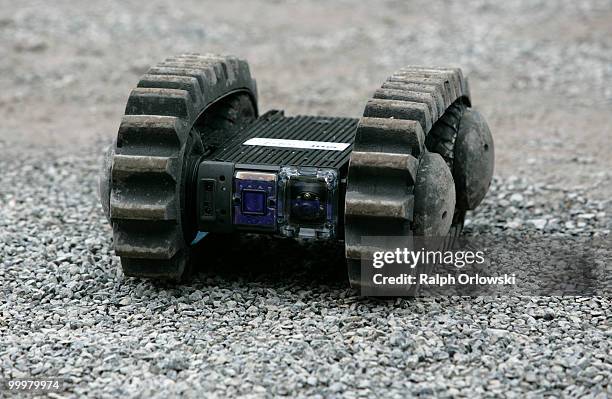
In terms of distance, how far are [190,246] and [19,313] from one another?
42.9 inches

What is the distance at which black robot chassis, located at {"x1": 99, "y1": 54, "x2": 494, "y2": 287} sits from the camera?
230 inches

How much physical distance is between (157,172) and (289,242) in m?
1.61

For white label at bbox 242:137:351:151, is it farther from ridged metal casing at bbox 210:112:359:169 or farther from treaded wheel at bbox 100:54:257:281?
treaded wheel at bbox 100:54:257:281

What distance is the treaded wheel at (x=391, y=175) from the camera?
18.9 feet

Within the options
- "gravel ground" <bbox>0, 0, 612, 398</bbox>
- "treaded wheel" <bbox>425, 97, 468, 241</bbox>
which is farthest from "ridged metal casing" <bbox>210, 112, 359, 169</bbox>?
"gravel ground" <bbox>0, 0, 612, 398</bbox>

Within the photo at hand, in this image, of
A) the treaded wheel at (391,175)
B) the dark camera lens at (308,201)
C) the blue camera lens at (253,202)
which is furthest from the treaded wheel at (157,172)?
the treaded wheel at (391,175)

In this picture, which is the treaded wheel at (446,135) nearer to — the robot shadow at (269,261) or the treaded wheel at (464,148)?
the treaded wheel at (464,148)

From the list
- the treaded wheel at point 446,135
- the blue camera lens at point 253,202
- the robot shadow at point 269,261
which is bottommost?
the robot shadow at point 269,261

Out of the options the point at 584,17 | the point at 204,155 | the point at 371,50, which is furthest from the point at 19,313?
the point at 584,17

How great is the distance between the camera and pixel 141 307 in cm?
618

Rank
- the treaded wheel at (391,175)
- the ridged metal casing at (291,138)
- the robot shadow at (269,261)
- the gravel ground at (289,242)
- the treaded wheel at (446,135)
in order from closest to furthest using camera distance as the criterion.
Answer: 1. the gravel ground at (289,242)
2. the treaded wheel at (391,175)
3. the ridged metal casing at (291,138)
4. the robot shadow at (269,261)
5. the treaded wheel at (446,135)

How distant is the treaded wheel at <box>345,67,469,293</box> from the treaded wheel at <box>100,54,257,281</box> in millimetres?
1029

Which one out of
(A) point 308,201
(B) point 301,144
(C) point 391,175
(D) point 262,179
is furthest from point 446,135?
(D) point 262,179

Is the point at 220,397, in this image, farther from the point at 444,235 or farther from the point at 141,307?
the point at 444,235
